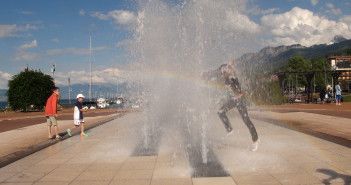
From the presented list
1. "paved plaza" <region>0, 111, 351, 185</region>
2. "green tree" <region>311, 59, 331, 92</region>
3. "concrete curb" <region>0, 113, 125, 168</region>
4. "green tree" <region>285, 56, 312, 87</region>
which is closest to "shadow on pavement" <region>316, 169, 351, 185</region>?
"paved plaza" <region>0, 111, 351, 185</region>

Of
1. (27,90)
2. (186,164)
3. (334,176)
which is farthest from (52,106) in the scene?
(27,90)

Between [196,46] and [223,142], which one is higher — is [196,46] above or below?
above

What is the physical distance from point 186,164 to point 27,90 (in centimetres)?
3365

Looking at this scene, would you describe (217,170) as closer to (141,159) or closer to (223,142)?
(141,159)

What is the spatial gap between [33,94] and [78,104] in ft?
89.6

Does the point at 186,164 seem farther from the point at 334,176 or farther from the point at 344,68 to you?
the point at 344,68

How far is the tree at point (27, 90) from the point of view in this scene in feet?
116

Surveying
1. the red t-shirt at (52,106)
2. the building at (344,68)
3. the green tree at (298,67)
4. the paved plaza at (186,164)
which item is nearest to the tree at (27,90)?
the red t-shirt at (52,106)

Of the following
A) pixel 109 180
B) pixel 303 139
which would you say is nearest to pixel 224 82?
pixel 303 139

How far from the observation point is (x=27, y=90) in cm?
3534

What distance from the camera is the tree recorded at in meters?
35.3

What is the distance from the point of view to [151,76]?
1584cm

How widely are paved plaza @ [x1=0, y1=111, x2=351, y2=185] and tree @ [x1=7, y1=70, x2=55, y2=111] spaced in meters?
28.9

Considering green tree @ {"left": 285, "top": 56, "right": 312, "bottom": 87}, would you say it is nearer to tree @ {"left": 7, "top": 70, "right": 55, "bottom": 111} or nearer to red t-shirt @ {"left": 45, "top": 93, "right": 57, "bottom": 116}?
tree @ {"left": 7, "top": 70, "right": 55, "bottom": 111}
